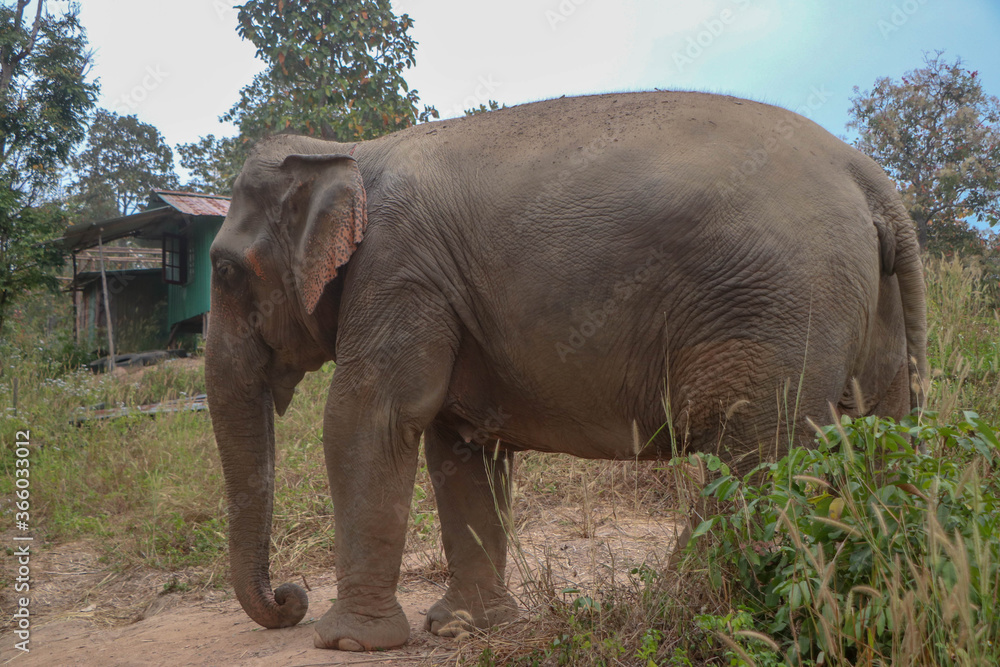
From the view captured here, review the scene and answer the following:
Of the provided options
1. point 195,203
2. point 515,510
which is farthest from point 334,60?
point 515,510

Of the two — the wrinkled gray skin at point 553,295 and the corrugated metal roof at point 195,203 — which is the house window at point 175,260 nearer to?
the corrugated metal roof at point 195,203

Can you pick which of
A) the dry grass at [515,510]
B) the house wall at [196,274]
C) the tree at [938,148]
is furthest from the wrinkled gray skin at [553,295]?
the house wall at [196,274]

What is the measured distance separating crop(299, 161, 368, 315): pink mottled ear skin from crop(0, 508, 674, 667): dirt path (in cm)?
128

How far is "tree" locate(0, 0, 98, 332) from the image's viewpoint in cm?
1273

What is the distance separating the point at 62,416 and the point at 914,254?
26.6 ft

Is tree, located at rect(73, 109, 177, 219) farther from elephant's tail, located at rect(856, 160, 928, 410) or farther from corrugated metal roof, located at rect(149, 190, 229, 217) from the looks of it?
elephant's tail, located at rect(856, 160, 928, 410)

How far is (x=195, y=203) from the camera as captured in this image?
15.3 metres

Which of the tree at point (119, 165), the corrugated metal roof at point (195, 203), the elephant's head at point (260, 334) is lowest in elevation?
the elephant's head at point (260, 334)

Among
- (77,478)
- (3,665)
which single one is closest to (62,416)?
(77,478)

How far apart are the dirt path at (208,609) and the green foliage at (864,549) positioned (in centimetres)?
51

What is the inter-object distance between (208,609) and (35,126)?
1171 cm

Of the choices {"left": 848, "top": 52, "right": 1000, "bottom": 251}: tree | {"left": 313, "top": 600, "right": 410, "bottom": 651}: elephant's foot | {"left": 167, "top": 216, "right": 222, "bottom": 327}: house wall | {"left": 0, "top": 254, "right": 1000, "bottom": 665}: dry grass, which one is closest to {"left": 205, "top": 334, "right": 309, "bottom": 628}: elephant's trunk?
{"left": 313, "top": 600, "right": 410, "bottom": 651}: elephant's foot

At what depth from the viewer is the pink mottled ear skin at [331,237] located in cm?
316

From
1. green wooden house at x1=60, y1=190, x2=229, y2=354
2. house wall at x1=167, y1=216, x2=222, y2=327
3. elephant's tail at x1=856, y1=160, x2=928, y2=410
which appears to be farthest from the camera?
house wall at x1=167, y1=216, x2=222, y2=327
